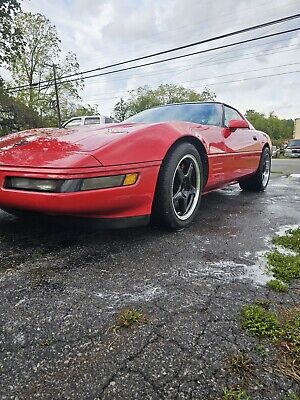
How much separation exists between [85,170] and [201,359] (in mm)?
1148

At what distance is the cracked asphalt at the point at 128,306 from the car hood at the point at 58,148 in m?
0.40

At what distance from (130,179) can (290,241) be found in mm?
1233

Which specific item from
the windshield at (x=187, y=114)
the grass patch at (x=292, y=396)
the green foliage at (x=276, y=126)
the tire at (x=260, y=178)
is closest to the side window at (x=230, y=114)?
the windshield at (x=187, y=114)

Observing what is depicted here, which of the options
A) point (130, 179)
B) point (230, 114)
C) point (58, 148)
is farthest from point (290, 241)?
point (230, 114)

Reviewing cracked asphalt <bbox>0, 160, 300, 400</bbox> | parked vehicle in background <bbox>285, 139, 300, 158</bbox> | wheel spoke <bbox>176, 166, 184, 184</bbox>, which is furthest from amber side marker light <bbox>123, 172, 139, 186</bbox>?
parked vehicle in background <bbox>285, 139, 300, 158</bbox>

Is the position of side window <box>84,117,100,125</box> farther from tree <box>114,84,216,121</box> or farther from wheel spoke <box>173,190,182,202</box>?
tree <box>114,84,216,121</box>

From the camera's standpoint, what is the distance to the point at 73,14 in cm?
1434

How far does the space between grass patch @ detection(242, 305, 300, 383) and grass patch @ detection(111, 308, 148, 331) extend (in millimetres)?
402

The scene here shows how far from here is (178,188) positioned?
2365 mm

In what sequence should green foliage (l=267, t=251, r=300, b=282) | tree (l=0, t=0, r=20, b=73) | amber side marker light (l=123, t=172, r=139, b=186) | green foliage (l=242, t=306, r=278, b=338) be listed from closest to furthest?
green foliage (l=242, t=306, r=278, b=338), green foliage (l=267, t=251, r=300, b=282), amber side marker light (l=123, t=172, r=139, b=186), tree (l=0, t=0, r=20, b=73)

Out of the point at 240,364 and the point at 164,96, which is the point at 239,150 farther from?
the point at 164,96

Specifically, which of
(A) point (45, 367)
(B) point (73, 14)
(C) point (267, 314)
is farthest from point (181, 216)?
(B) point (73, 14)

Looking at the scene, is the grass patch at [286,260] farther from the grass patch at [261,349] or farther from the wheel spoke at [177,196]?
the wheel spoke at [177,196]

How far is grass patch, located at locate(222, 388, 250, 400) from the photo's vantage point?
2.72 feet
